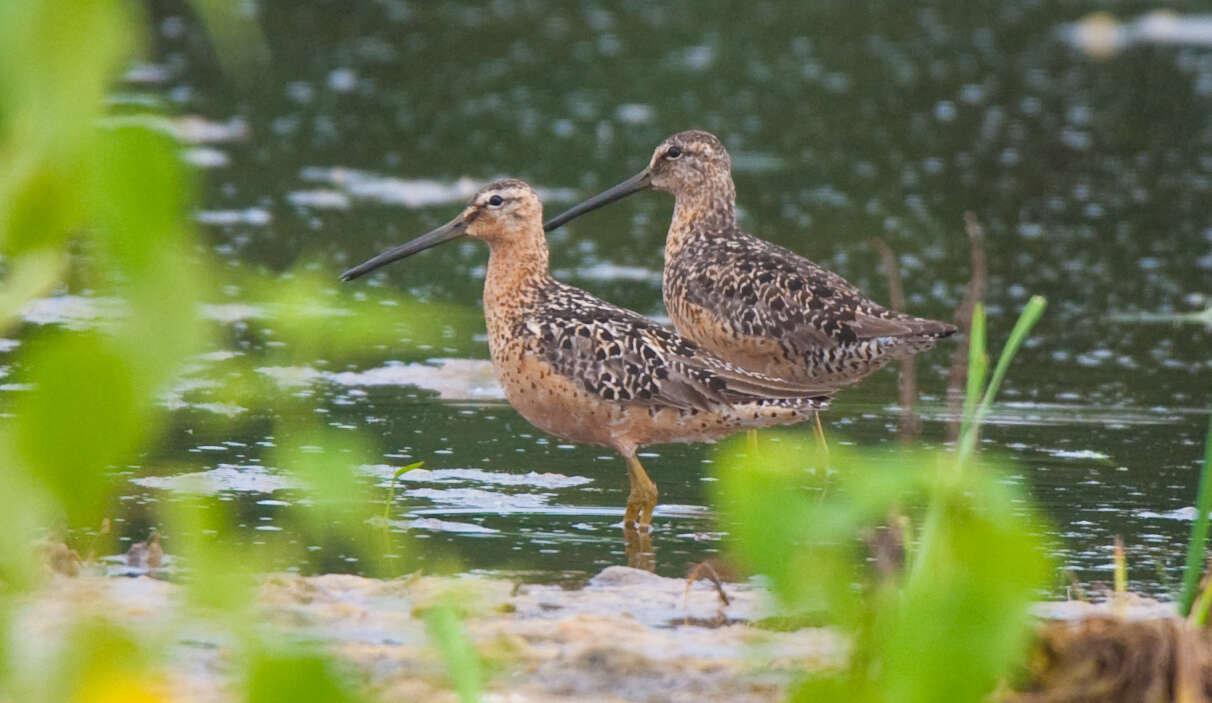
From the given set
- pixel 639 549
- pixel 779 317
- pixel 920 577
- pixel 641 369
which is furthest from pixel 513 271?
pixel 920 577

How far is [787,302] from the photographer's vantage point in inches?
215

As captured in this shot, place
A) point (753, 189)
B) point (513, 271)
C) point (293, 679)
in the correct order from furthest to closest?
point (753, 189) < point (513, 271) < point (293, 679)

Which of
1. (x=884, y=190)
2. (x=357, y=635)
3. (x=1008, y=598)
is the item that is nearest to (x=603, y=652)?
(x=357, y=635)

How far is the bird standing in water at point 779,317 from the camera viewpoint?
5367 mm

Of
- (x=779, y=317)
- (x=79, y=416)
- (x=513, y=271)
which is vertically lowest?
(x=79, y=416)

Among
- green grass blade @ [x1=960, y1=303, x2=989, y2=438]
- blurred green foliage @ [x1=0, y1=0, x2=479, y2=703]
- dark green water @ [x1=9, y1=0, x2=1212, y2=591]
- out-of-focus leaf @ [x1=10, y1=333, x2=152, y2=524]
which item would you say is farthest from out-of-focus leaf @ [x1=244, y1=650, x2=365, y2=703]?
dark green water @ [x1=9, y1=0, x2=1212, y2=591]

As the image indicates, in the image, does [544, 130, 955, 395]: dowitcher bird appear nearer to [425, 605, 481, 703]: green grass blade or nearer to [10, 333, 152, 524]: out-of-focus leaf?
[425, 605, 481, 703]: green grass blade

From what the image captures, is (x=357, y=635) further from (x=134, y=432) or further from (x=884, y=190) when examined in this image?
(x=884, y=190)

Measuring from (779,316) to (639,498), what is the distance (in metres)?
1.02

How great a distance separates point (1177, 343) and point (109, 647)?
21.7 feet

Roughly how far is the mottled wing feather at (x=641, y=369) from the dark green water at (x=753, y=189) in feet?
0.97

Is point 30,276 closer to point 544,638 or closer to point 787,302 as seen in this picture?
point 544,638

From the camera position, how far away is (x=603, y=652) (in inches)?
123

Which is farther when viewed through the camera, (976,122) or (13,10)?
(976,122)
